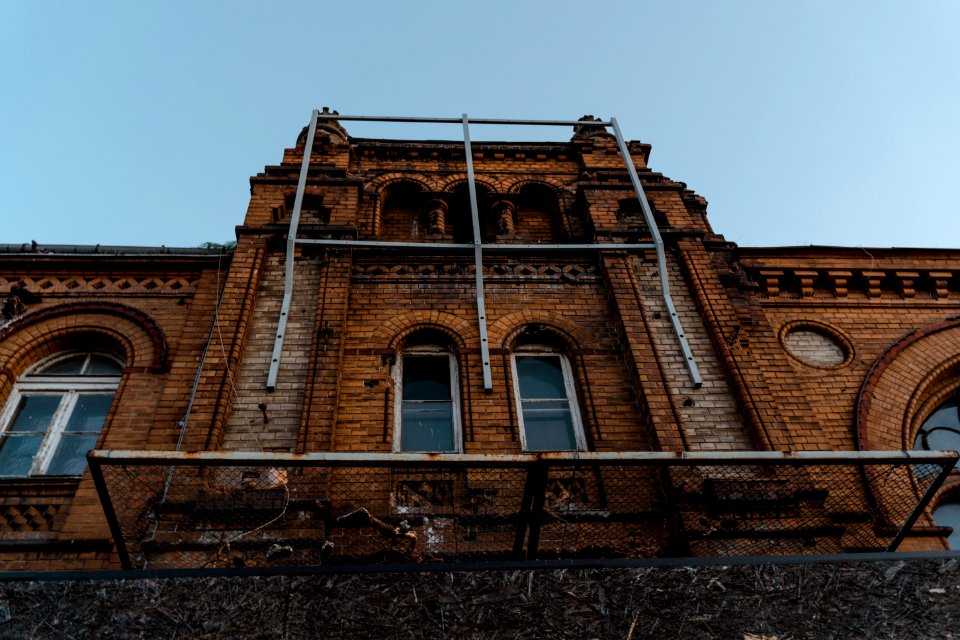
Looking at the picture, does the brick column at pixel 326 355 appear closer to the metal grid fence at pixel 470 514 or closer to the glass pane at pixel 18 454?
the metal grid fence at pixel 470 514

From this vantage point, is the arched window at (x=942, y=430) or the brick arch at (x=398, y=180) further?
the brick arch at (x=398, y=180)

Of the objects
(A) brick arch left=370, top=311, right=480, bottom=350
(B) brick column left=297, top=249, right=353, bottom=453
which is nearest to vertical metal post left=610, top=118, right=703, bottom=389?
(A) brick arch left=370, top=311, right=480, bottom=350

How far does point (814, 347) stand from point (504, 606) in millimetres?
5925

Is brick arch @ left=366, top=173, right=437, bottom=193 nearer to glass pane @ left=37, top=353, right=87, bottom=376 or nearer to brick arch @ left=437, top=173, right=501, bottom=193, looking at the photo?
brick arch @ left=437, top=173, right=501, bottom=193

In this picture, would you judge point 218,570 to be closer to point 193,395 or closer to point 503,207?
point 193,395

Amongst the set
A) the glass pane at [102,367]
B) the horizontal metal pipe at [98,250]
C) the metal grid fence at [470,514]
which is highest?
the horizontal metal pipe at [98,250]

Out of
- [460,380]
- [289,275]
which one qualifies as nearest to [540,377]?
[460,380]

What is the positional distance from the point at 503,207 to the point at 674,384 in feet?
12.8

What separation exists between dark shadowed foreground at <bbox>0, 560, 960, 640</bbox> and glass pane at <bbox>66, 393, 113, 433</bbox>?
345 cm

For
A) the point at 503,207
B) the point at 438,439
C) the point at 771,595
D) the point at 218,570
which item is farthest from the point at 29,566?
the point at 503,207

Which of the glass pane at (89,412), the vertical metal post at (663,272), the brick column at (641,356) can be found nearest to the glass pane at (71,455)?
the glass pane at (89,412)

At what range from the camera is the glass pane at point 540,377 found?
7.82m

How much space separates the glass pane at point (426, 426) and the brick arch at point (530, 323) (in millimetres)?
928

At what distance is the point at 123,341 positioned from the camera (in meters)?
8.04
